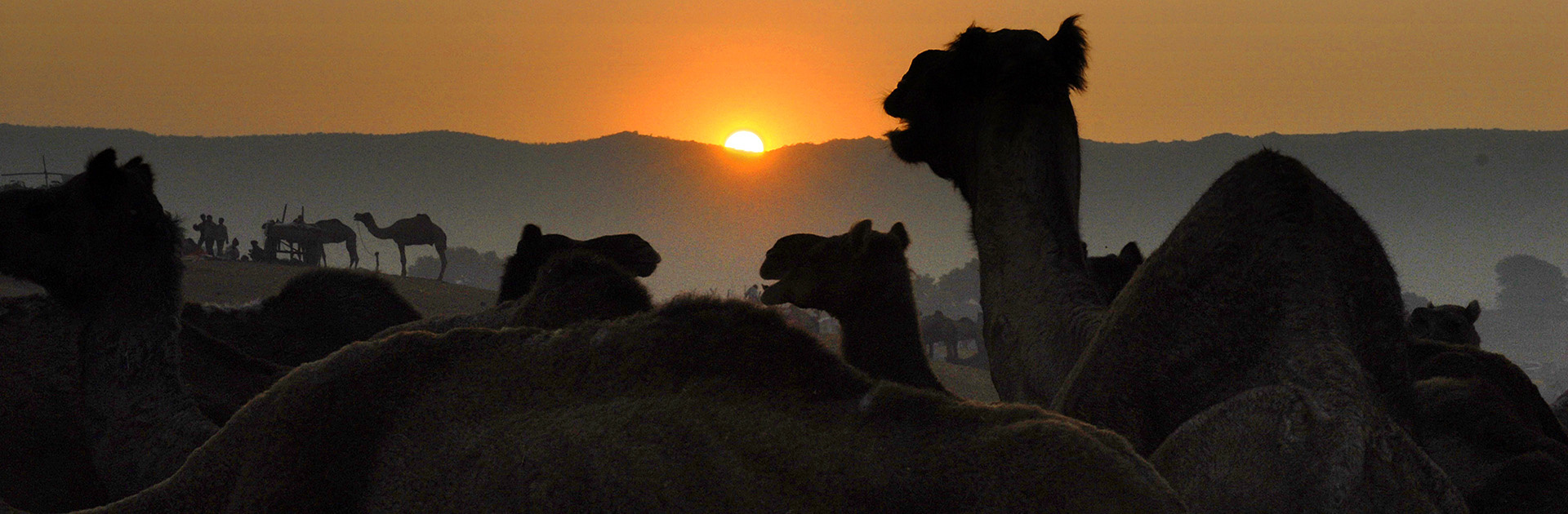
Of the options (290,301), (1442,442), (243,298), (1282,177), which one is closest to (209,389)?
(290,301)

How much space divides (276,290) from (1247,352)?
3747 cm

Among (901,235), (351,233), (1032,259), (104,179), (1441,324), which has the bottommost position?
(1441,324)

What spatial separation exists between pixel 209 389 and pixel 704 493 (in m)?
5.09

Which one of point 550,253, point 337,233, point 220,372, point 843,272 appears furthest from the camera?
point 337,233

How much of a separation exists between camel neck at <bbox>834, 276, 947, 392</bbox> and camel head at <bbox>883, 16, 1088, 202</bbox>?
91 cm

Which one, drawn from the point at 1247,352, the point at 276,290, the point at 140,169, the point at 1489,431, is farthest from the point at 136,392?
the point at 276,290

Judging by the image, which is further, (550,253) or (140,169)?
(550,253)

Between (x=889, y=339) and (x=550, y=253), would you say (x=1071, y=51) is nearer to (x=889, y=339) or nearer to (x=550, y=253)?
Result: (x=889, y=339)

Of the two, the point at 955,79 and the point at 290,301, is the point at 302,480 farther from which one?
the point at 290,301

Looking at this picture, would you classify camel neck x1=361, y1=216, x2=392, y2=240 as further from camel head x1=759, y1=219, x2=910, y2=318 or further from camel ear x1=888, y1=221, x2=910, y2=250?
camel head x1=759, y1=219, x2=910, y2=318

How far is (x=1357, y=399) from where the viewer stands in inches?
155

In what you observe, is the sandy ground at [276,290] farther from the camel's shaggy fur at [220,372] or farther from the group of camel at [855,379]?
the camel's shaggy fur at [220,372]

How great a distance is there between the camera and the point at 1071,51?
7.18 metres

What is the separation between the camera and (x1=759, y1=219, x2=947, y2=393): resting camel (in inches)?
294
